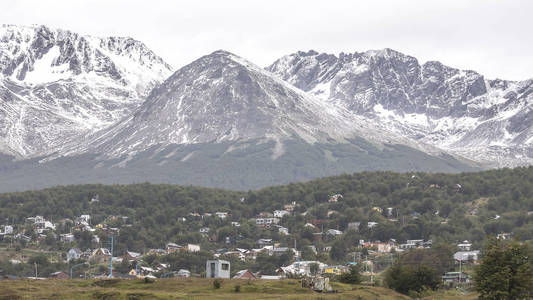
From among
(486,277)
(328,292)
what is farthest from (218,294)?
(486,277)

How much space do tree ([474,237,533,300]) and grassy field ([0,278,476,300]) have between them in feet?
34.7

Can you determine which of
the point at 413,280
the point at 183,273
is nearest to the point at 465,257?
the point at 183,273

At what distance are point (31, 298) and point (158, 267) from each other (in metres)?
108

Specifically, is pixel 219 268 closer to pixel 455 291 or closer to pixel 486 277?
pixel 455 291

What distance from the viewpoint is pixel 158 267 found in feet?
636

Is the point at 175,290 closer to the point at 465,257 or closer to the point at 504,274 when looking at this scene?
the point at 504,274

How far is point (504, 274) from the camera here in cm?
9250

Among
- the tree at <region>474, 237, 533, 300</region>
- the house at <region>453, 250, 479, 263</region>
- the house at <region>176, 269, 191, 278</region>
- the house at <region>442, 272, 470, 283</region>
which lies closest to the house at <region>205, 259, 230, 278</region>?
the tree at <region>474, 237, 533, 300</region>

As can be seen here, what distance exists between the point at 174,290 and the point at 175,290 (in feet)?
0.58

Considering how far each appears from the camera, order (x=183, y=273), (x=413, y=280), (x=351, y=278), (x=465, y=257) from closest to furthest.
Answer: (x=413, y=280)
(x=351, y=278)
(x=183, y=273)
(x=465, y=257)

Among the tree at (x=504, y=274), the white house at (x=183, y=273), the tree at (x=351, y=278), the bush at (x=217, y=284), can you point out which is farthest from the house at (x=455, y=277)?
the bush at (x=217, y=284)

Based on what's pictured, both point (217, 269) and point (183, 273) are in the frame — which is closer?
point (217, 269)

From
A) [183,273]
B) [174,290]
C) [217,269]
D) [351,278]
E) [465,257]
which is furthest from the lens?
[465,257]

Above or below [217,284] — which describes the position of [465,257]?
above
